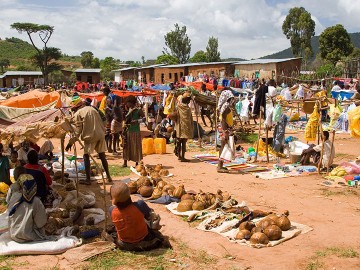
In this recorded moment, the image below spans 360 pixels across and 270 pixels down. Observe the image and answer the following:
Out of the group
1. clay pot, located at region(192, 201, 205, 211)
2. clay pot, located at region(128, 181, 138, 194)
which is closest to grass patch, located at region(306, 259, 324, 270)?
clay pot, located at region(192, 201, 205, 211)

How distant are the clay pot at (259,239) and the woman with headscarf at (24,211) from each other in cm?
250

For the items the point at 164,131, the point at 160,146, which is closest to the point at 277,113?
the point at 160,146

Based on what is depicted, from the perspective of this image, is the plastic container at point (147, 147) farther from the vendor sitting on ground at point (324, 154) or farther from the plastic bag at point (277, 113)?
the vendor sitting on ground at point (324, 154)

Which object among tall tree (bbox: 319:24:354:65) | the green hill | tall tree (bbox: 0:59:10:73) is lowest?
tall tree (bbox: 319:24:354:65)

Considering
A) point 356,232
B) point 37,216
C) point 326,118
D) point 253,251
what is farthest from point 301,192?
point 326,118

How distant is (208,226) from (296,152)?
18.4ft

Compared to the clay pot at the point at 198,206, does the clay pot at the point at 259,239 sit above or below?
below

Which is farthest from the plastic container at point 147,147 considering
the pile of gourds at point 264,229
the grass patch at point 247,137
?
the pile of gourds at point 264,229

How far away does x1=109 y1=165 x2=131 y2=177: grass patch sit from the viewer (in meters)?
8.83

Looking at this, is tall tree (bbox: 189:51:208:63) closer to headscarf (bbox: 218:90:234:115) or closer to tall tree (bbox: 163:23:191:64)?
tall tree (bbox: 163:23:191:64)

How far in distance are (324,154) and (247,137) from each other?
498 cm

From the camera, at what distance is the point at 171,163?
33.9ft

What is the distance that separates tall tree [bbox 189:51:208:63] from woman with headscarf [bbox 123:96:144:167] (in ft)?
175

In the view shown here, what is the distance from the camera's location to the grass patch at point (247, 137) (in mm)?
13402
